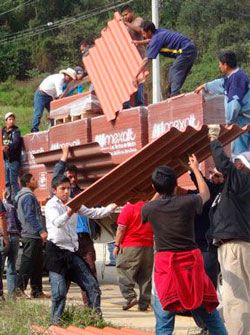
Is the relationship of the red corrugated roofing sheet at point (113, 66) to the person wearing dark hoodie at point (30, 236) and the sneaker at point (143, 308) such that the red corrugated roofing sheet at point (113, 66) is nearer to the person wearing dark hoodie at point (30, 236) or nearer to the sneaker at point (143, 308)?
the person wearing dark hoodie at point (30, 236)

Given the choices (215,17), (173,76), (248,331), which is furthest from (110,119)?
(215,17)

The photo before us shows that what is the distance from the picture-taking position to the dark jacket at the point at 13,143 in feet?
42.0

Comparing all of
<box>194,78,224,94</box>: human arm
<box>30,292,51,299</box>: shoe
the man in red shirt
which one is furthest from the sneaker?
<box>194,78,224,94</box>: human arm

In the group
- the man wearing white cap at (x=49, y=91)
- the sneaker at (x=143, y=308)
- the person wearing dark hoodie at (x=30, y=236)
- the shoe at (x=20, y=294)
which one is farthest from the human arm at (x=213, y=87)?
the shoe at (x=20, y=294)

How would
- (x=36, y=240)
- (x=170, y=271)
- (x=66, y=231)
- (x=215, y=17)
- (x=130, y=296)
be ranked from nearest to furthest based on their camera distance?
(x=170, y=271) → (x=66, y=231) → (x=130, y=296) → (x=36, y=240) → (x=215, y=17)

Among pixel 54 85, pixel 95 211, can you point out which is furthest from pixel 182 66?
pixel 54 85

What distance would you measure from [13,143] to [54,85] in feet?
3.96

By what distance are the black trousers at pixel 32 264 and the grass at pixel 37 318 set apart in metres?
2.44

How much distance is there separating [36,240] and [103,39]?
10.8 feet

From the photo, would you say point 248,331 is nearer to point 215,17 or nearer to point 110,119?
point 110,119

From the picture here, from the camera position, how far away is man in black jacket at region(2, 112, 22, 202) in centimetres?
1280

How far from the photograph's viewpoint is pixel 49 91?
13438mm

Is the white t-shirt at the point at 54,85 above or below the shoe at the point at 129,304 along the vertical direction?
above

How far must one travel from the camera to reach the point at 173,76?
9945 millimetres
